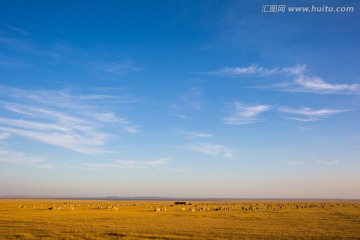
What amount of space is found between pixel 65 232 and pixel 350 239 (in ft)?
78.3

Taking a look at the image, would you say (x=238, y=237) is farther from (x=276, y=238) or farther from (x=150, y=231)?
(x=150, y=231)

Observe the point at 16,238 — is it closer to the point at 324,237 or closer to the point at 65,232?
the point at 65,232

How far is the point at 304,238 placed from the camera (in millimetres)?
28453

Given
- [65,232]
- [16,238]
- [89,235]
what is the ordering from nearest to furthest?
[16,238] < [89,235] < [65,232]

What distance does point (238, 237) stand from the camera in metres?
28.5

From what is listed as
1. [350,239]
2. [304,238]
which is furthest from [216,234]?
[350,239]

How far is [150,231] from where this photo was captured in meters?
32.7

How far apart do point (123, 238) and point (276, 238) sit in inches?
476

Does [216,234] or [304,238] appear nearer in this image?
[304,238]

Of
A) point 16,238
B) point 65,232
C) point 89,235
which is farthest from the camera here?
point 65,232

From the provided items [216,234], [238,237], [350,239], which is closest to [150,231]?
[216,234]

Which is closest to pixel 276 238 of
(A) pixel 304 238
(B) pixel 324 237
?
(A) pixel 304 238

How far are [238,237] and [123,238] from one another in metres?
9.14

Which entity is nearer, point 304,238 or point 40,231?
point 304,238
